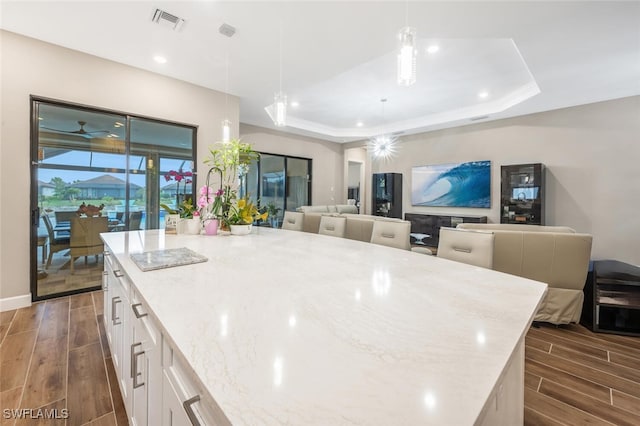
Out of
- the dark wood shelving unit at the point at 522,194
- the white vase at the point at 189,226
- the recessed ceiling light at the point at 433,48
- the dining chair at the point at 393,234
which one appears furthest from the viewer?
the dark wood shelving unit at the point at 522,194

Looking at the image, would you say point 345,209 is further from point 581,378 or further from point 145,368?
point 145,368

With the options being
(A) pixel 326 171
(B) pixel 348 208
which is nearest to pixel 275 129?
(A) pixel 326 171

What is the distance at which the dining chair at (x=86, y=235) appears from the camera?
10.9 feet

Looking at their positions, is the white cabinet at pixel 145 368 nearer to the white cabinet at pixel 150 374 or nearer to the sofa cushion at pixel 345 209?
the white cabinet at pixel 150 374

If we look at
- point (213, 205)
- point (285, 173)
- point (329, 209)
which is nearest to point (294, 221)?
point (213, 205)

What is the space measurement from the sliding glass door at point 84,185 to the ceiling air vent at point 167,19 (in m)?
1.43

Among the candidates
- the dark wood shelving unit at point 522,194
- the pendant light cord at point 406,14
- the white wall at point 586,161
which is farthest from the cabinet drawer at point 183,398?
the white wall at point 586,161

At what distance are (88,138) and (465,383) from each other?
4.38 m

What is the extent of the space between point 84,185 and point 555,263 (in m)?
5.26

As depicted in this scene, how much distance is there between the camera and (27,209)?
2.93 m

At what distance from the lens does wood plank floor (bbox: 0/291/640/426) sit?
5.23ft

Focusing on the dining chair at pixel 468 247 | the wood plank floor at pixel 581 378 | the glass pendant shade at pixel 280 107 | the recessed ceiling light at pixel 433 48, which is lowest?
the wood plank floor at pixel 581 378

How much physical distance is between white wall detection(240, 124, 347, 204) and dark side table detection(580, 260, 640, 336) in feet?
18.6

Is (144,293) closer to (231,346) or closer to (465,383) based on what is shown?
(231,346)
